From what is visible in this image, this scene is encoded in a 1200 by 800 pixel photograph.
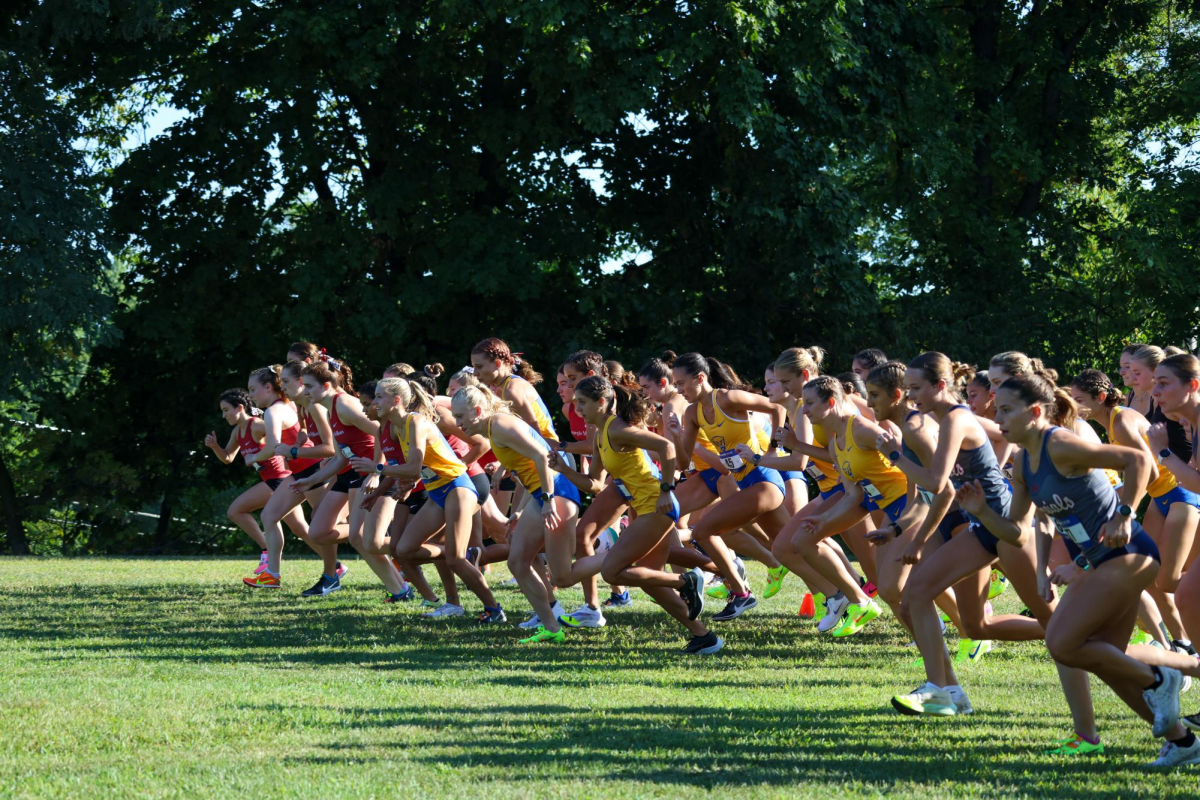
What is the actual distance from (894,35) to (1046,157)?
17.5 feet

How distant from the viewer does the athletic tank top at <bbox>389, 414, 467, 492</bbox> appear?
10.5m

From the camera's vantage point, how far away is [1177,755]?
227 inches

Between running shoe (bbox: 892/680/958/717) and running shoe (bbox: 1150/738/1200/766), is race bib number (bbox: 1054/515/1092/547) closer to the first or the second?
running shoe (bbox: 1150/738/1200/766)

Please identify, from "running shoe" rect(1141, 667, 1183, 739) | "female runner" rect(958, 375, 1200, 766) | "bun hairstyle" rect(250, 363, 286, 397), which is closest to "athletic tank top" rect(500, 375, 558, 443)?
"bun hairstyle" rect(250, 363, 286, 397)

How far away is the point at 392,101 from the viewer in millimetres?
24500

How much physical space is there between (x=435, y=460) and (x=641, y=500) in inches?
75.5

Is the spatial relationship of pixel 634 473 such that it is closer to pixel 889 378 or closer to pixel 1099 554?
pixel 889 378

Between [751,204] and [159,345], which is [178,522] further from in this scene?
[751,204]

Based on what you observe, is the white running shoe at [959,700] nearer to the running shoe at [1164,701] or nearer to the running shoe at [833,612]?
the running shoe at [1164,701]

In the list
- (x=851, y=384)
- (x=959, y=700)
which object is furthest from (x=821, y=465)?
(x=959, y=700)

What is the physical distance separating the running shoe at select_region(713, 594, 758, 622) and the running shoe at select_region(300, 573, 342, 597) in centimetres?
407

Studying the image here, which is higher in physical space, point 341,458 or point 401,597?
point 341,458

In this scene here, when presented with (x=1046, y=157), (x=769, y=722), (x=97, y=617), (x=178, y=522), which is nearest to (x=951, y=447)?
(x=769, y=722)

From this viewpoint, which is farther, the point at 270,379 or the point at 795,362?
the point at 270,379
